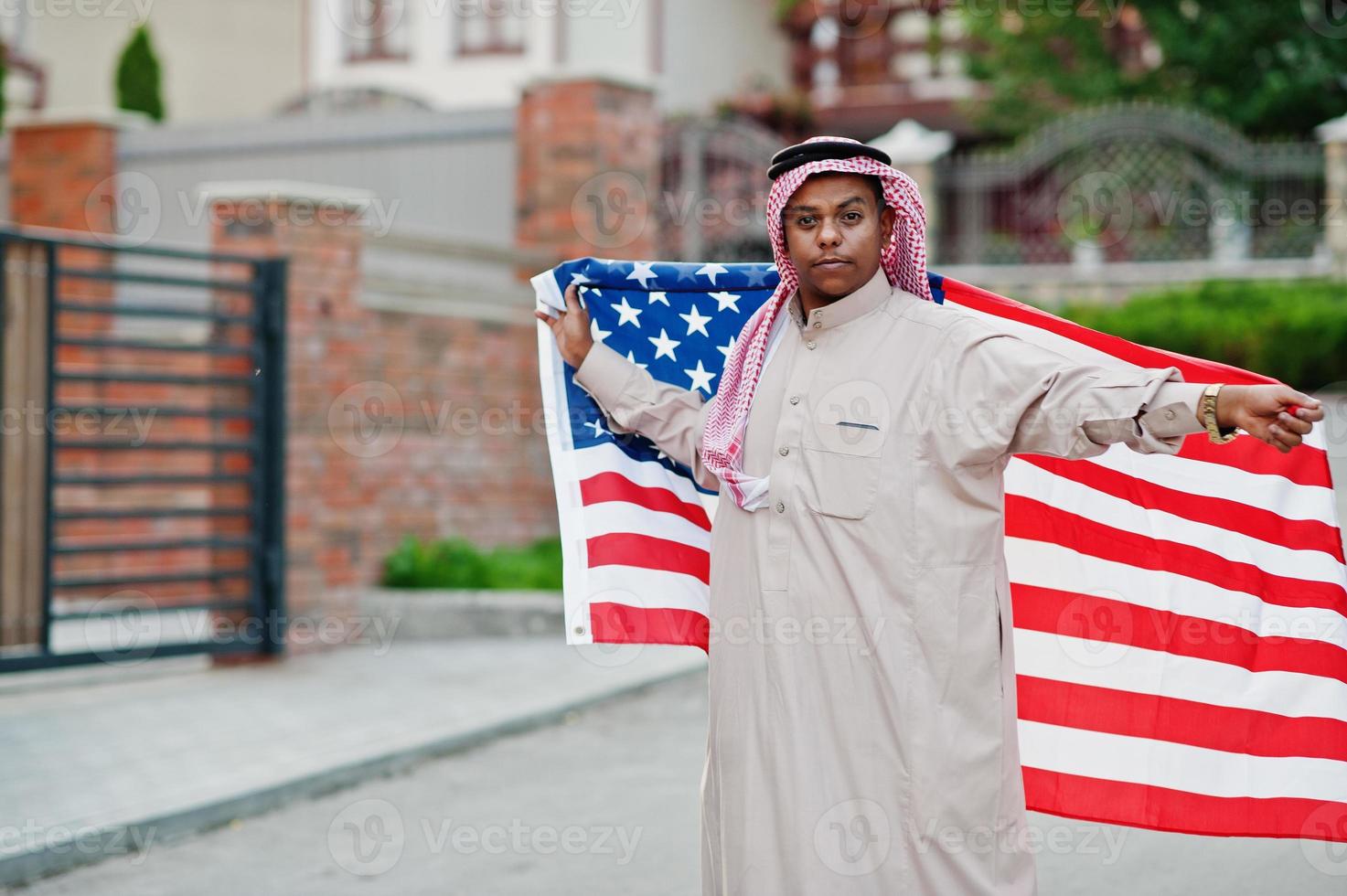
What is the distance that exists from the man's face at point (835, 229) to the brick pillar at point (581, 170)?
908cm

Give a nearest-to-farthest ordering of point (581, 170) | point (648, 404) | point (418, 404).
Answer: point (648, 404), point (418, 404), point (581, 170)

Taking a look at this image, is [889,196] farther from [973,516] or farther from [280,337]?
[280,337]

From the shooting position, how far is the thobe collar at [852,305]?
12.0 ft

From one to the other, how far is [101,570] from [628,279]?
9.47m

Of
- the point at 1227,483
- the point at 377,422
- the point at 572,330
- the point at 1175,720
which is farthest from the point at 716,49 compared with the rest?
the point at 1175,720

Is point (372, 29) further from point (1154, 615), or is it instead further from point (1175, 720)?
point (1175, 720)

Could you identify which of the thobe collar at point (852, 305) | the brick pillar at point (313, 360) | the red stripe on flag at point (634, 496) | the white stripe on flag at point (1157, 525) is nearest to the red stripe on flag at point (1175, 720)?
the white stripe on flag at point (1157, 525)

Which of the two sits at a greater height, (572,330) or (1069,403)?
(572,330)

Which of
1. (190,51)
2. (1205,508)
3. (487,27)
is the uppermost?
(190,51)

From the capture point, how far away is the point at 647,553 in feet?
14.8

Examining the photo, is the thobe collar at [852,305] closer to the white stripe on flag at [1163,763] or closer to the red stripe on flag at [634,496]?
the red stripe on flag at [634,496]

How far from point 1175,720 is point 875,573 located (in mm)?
1482

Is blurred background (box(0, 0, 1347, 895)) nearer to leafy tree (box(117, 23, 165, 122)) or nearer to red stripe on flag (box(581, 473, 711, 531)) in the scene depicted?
red stripe on flag (box(581, 473, 711, 531))

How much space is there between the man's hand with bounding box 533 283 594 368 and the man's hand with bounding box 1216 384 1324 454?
1.87m
